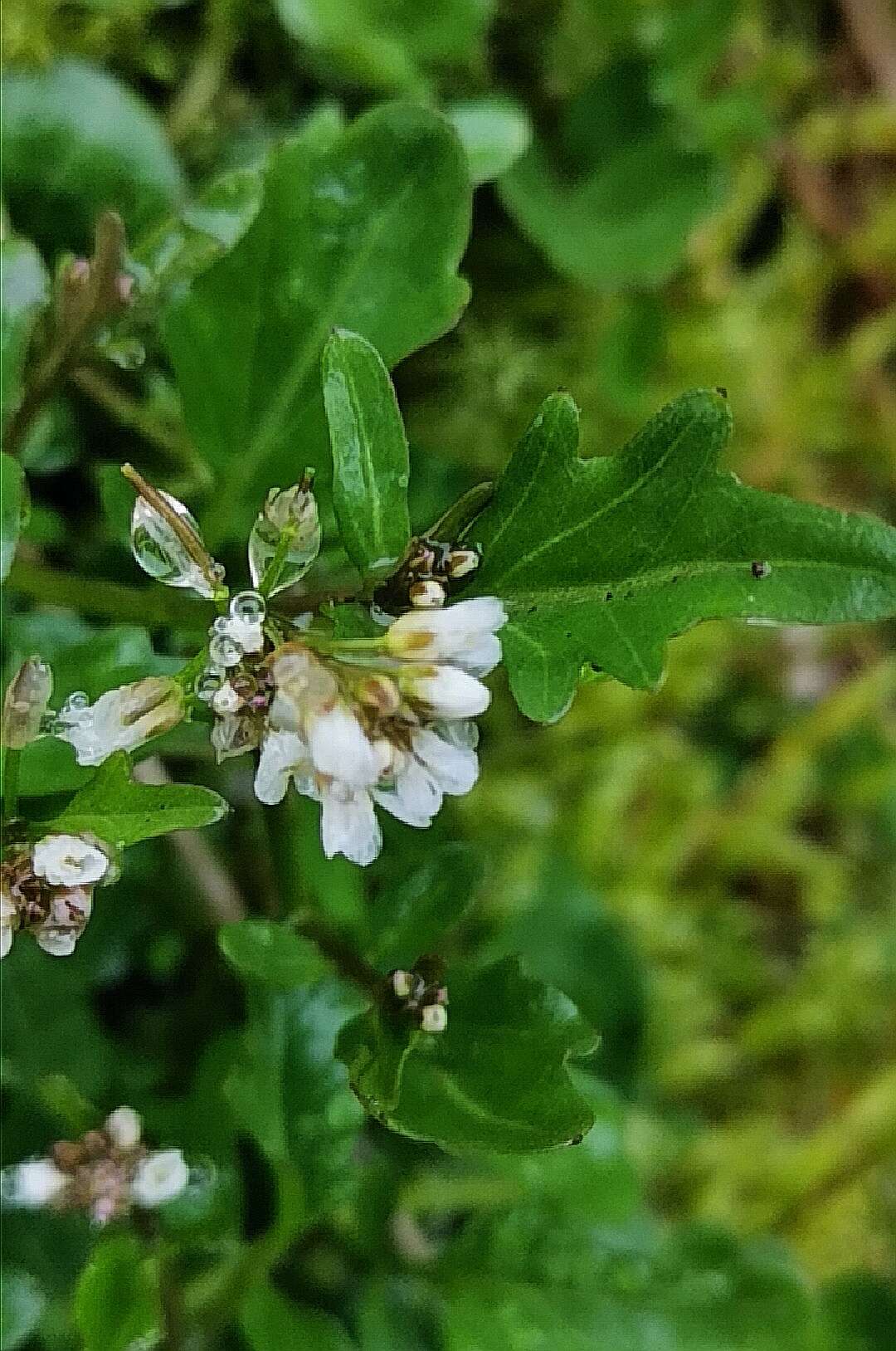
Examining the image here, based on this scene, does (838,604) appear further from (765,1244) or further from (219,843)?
(765,1244)

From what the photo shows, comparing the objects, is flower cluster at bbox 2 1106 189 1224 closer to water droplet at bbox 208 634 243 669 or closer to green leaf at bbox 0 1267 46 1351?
green leaf at bbox 0 1267 46 1351

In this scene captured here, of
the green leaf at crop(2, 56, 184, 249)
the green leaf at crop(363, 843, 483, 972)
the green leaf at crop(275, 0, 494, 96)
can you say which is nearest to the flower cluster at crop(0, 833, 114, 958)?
the green leaf at crop(363, 843, 483, 972)

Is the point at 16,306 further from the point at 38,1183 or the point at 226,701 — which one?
the point at 38,1183

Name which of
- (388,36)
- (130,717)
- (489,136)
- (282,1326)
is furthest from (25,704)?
(388,36)

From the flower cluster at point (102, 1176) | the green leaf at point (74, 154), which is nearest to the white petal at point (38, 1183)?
the flower cluster at point (102, 1176)

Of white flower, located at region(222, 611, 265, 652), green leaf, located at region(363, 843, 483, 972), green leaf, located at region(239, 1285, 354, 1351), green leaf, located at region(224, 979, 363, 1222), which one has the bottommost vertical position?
green leaf, located at region(239, 1285, 354, 1351)

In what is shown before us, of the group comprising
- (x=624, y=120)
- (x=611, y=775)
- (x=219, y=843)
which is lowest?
(x=611, y=775)

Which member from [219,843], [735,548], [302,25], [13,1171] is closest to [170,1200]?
[13,1171]

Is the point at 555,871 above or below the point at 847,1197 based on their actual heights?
above
